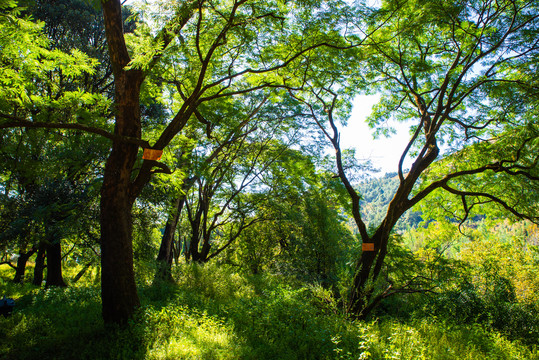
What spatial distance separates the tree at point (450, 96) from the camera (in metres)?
6.21

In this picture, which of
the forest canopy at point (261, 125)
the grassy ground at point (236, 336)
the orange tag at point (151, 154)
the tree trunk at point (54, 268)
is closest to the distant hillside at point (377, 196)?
the forest canopy at point (261, 125)

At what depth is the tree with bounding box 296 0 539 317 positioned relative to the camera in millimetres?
6211

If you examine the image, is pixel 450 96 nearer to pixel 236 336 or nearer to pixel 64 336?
pixel 236 336

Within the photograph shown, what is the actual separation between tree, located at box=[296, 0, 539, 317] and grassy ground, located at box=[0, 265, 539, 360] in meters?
1.39

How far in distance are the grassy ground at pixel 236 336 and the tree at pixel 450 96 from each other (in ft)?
4.57

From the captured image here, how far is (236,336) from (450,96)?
6.23 m

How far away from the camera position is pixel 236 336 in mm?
4613

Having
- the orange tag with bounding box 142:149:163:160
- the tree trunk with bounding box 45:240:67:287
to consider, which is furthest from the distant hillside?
the orange tag with bounding box 142:149:163:160

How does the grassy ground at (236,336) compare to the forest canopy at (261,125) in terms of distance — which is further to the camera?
the forest canopy at (261,125)

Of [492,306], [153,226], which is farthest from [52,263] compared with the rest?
[492,306]

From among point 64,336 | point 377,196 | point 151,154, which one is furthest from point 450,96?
point 377,196

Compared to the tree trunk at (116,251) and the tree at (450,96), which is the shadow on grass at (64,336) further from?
the tree at (450,96)

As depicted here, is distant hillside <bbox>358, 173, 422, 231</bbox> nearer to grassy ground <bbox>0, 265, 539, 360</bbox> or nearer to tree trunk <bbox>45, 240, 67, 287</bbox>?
tree trunk <bbox>45, 240, 67, 287</bbox>

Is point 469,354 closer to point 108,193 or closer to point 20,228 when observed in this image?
point 108,193
